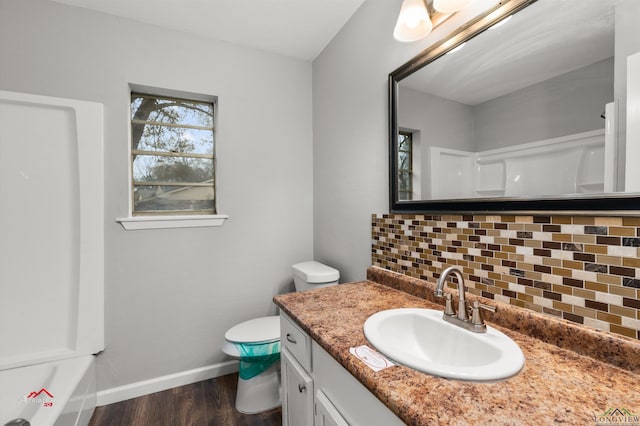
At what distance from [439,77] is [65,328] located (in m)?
2.42

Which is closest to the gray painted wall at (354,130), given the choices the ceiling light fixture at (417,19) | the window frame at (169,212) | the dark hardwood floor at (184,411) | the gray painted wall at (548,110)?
the ceiling light fixture at (417,19)

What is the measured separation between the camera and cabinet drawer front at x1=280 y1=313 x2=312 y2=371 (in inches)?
40.2

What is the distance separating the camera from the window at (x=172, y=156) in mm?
1929

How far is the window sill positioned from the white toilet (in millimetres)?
749

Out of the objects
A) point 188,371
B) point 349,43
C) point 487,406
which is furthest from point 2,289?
point 349,43

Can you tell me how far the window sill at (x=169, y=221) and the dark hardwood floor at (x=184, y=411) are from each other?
3.61 feet

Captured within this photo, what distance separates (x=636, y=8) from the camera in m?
0.68

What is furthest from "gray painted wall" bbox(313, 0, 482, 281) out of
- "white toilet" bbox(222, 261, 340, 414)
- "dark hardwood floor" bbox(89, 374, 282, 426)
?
"dark hardwood floor" bbox(89, 374, 282, 426)

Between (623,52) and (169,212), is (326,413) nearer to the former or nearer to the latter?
(623,52)

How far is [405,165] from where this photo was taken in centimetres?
136

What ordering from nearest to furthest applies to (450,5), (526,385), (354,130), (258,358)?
(526,385) < (450,5) < (258,358) < (354,130)

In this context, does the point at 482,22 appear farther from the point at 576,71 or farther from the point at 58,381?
the point at 58,381

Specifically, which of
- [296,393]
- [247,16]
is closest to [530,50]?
[296,393]

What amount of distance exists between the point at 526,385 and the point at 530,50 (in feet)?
3.12
